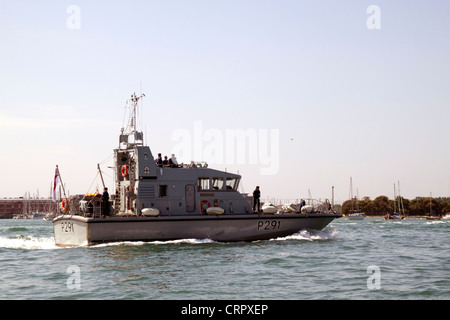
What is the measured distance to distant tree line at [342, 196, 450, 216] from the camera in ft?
401

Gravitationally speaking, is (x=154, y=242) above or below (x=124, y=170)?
below

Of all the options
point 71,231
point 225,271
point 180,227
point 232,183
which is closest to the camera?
point 225,271

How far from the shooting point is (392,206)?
130 m

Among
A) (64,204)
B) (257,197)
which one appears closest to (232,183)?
(257,197)

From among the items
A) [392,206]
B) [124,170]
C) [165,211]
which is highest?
[124,170]

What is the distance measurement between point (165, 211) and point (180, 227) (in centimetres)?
116

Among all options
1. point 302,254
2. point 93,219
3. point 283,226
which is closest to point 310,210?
point 283,226

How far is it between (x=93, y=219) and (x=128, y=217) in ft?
4.75

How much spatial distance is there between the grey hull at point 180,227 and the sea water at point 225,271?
427mm

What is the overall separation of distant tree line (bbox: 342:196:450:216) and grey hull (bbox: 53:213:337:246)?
99602mm

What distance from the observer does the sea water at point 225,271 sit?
13.7 meters
